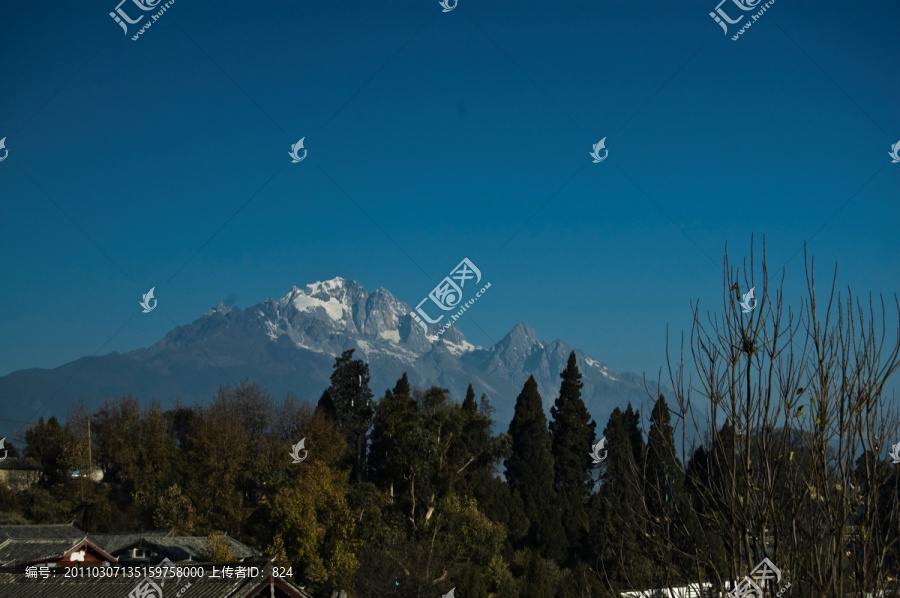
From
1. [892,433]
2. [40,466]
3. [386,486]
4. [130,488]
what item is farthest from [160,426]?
[892,433]

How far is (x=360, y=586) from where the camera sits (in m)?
24.9

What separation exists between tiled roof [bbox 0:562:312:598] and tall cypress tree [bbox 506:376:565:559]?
2124 cm

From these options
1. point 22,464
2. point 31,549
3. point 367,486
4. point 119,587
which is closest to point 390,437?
point 367,486

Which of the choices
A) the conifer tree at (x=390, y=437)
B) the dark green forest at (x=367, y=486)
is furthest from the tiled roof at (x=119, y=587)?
the conifer tree at (x=390, y=437)

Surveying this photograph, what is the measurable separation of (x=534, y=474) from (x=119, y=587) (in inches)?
→ 1052

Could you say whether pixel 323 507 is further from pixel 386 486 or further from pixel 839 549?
pixel 839 549

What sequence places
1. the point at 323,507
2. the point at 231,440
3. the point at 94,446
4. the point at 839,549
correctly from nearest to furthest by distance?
the point at 839,549 < the point at 323,507 < the point at 231,440 < the point at 94,446

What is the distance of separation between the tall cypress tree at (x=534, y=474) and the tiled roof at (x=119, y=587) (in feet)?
69.7

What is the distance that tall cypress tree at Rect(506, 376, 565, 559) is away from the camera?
3272cm

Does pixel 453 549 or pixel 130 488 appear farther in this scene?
pixel 130 488

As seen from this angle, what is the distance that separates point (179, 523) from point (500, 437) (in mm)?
11839

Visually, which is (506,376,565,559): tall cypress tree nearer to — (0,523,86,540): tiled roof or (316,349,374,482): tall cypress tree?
(316,349,374,482): tall cypress tree

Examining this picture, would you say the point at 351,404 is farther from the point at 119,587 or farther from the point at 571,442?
the point at 119,587

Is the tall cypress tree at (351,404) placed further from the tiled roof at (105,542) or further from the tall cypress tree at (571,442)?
the tiled roof at (105,542)
